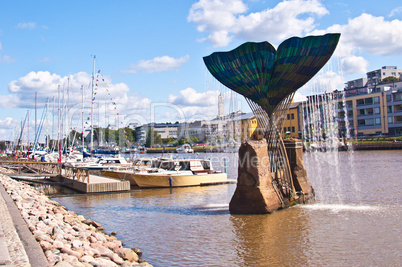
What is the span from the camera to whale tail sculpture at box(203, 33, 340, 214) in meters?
17.3

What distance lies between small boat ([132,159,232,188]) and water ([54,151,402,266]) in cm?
650

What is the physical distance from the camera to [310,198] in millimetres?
20500

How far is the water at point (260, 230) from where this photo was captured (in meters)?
11.8

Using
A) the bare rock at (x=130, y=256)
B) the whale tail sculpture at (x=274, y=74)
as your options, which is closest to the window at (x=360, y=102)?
the whale tail sculpture at (x=274, y=74)

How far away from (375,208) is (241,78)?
9567 mm

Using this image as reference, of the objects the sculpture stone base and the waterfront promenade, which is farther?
the sculpture stone base

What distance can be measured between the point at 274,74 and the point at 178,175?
55.1 feet

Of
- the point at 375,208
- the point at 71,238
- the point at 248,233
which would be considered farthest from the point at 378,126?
the point at 71,238

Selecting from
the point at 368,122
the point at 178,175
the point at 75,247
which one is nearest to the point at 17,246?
the point at 75,247

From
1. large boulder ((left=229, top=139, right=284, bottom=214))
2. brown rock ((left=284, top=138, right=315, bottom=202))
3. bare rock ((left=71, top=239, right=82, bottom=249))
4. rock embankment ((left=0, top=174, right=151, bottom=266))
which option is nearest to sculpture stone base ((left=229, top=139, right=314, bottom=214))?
large boulder ((left=229, top=139, right=284, bottom=214))

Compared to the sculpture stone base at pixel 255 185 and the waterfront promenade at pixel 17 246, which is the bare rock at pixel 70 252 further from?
the sculpture stone base at pixel 255 185

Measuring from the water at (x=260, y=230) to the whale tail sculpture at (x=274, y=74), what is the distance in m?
3.09

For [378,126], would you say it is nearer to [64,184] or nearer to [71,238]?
[64,184]

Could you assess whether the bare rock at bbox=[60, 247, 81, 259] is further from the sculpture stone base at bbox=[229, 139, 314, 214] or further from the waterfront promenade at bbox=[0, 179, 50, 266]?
the sculpture stone base at bbox=[229, 139, 314, 214]
